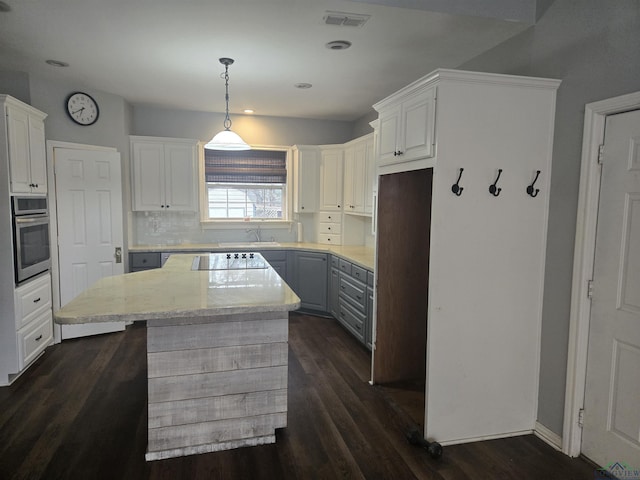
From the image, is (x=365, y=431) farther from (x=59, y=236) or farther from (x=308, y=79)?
(x=59, y=236)

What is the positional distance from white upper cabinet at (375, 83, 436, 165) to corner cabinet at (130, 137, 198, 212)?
307 centimetres

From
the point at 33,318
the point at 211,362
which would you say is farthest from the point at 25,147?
the point at 211,362

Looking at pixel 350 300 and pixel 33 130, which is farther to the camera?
pixel 350 300

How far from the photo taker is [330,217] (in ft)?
18.6

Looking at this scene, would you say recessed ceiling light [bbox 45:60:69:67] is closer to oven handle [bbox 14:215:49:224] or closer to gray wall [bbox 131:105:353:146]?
oven handle [bbox 14:215:49:224]

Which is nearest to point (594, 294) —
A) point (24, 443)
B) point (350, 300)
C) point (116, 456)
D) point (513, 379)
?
point (513, 379)

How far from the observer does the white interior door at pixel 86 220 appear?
4270mm

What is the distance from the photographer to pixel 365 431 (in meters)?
2.72

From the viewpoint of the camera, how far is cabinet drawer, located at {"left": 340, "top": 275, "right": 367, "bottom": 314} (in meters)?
4.08

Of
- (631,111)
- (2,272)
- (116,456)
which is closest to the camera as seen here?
(631,111)

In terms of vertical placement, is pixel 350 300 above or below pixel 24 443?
above

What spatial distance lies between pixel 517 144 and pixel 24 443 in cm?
355

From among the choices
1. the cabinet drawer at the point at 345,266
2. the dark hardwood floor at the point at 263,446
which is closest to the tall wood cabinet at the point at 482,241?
the dark hardwood floor at the point at 263,446

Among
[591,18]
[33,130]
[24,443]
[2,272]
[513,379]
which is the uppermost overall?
[591,18]
